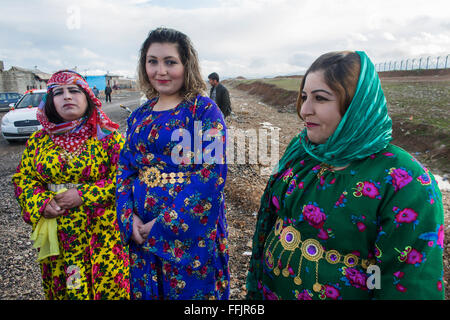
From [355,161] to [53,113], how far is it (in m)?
2.02

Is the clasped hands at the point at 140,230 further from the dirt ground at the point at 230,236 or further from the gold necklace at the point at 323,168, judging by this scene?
the dirt ground at the point at 230,236

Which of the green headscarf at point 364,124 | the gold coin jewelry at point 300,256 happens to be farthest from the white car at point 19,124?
the green headscarf at point 364,124

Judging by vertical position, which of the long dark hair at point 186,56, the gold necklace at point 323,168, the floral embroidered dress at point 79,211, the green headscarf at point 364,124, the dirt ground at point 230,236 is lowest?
the dirt ground at point 230,236

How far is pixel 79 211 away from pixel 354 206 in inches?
70.3

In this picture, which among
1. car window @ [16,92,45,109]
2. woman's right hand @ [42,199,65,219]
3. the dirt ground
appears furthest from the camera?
car window @ [16,92,45,109]

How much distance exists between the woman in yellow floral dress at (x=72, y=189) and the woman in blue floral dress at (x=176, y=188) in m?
0.37

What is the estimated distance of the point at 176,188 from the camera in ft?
5.37

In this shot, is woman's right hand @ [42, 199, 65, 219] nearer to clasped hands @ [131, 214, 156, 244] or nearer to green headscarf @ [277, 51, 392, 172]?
clasped hands @ [131, 214, 156, 244]

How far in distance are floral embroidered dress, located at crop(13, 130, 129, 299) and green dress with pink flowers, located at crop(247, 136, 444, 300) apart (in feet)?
4.05

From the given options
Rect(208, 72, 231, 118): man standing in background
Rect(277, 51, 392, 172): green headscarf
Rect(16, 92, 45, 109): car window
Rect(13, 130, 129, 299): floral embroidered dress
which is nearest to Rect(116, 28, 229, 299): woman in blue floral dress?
Rect(13, 130, 129, 299): floral embroidered dress

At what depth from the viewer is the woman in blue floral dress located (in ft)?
5.31

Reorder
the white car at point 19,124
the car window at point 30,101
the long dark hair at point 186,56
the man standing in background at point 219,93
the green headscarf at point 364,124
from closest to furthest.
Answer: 1. the green headscarf at point 364,124
2. the long dark hair at point 186,56
3. the white car at point 19,124
4. the man standing in background at point 219,93
5. the car window at point 30,101

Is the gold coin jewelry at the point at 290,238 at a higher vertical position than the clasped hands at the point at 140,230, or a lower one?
higher

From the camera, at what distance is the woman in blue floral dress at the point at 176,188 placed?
1.62 m
